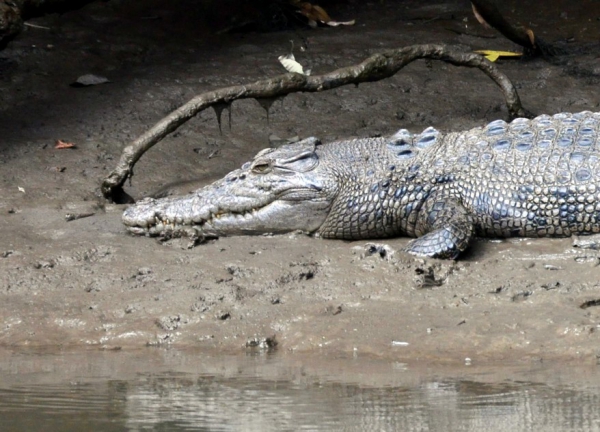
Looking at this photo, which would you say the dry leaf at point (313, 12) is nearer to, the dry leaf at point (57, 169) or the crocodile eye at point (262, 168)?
the dry leaf at point (57, 169)

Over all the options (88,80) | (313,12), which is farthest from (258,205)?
(313,12)

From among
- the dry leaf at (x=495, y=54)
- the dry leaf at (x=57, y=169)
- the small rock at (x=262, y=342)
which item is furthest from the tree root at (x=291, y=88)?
the small rock at (x=262, y=342)

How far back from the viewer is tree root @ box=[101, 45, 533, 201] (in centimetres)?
786

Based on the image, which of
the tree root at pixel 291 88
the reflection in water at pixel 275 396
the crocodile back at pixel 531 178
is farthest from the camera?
the tree root at pixel 291 88

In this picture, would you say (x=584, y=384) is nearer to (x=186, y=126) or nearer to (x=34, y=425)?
(x=34, y=425)

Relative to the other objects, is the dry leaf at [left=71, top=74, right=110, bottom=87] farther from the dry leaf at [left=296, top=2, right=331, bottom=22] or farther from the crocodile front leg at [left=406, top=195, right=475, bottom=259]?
the crocodile front leg at [left=406, top=195, right=475, bottom=259]

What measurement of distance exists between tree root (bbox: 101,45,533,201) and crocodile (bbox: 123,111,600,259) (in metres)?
0.74

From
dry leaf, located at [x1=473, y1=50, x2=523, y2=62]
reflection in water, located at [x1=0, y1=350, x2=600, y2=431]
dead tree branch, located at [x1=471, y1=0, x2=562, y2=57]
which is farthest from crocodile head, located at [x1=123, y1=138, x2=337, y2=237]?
dry leaf, located at [x1=473, y1=50, x2=523, y2=62]

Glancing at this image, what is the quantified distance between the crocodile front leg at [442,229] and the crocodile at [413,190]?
10 millimetres

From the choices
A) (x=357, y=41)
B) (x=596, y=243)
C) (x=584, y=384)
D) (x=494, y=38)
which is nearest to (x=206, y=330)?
(x=584, y=384)

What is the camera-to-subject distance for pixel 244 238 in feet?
23.1

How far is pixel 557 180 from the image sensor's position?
22.1ft

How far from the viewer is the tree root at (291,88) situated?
786 centimetres

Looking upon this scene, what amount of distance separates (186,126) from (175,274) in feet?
10.2
